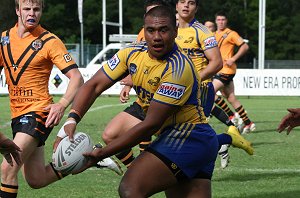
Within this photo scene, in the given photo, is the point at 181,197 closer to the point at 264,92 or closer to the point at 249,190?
the point at 249,190

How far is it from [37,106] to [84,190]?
1823 millimetres

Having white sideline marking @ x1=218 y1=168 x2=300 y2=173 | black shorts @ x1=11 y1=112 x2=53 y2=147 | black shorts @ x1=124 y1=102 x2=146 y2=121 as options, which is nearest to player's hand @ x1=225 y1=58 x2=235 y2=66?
white sideline marking @ x1=218 y1=168 x2=300 y2=173

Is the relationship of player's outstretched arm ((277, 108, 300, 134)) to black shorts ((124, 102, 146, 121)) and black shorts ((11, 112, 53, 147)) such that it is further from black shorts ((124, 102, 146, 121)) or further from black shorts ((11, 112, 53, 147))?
black shorts ((11, 112, 53, 147))

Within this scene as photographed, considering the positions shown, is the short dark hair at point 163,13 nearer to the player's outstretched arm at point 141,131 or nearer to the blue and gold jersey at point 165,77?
the blue and gold jersey at point 165,77

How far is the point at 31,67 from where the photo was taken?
7684mm

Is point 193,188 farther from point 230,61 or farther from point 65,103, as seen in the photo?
point 230,61

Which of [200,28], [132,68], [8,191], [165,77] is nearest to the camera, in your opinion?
[165,77]

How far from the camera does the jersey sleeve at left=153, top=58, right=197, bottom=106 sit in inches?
236

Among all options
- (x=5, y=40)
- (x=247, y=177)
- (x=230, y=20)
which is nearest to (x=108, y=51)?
(x=247, y=177)

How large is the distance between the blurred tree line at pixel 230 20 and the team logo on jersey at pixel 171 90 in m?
66.2

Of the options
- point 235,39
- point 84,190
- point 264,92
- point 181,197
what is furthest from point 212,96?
point 264,92

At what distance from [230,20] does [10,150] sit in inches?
2760

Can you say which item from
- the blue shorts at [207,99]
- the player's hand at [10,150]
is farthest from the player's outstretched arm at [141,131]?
the blue shorts at [207,99]

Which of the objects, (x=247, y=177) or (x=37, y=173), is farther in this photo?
(x=247, y=177)
